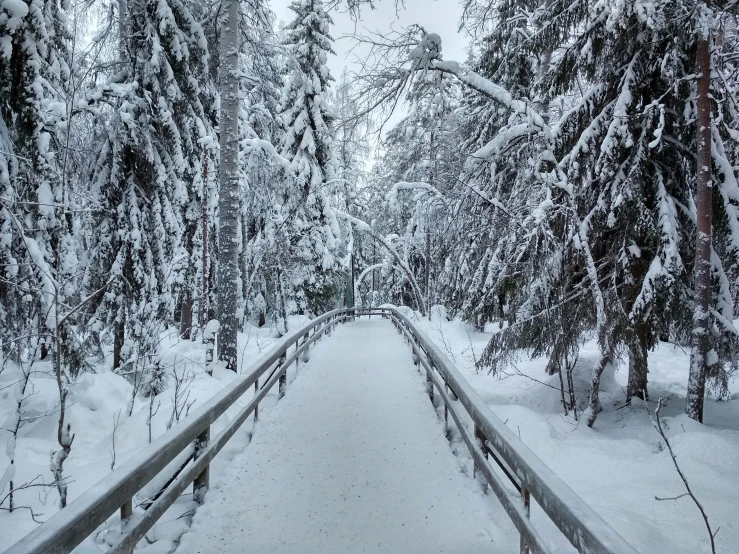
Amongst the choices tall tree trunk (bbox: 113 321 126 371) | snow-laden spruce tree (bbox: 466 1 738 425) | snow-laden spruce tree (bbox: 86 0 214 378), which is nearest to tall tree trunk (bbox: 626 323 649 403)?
snow-laden spruce tree (bbox: 466 1 738 425)

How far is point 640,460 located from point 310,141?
18.2m

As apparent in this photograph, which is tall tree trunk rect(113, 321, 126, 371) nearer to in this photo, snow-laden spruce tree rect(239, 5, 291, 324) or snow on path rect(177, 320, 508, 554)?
snow-laden spruce tree rect(239, 5, 291, 324)

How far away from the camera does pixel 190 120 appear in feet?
40.3

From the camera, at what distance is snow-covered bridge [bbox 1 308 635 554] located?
87.4 inches

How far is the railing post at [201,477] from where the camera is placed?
361 centimetres

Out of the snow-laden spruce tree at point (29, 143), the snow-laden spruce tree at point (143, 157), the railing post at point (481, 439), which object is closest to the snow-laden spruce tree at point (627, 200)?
the railing post at point (481, 439)

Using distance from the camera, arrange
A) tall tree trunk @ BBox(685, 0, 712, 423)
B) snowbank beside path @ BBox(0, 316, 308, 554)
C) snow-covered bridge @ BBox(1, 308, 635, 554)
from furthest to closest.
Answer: tall tree trunk @ BBox(685, 0, 712, 423), snowbank beside path @ BBox(0, 316, 308, 554), snow-covered bridge @ BBox(1, 308, 635, 554)

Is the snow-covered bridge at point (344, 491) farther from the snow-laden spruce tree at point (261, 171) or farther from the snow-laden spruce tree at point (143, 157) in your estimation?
the snow-laden spruce tree at point (261, 171)

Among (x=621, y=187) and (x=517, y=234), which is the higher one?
(x=621, y=187)

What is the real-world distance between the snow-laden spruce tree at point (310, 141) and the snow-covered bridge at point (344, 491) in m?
14.5

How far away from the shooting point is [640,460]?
500cm

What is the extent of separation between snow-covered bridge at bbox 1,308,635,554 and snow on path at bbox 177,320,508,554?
0.04 ft

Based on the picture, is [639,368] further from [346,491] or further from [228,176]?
[228,176]

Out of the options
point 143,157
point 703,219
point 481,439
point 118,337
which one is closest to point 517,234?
point 703,219
